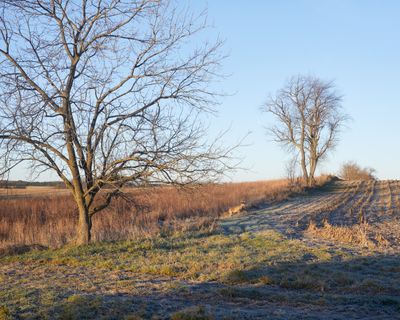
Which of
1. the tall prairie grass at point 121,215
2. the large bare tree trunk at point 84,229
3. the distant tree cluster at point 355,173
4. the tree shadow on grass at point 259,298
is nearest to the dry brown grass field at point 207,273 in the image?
the tree shadow on grass at point 259,298

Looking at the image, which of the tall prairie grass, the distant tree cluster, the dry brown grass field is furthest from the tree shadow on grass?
the distant tree cluster

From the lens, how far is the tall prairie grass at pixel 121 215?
15.1 m

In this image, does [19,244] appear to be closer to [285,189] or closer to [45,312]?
[45,312]

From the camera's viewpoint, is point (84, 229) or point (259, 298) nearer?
point (259, 298)

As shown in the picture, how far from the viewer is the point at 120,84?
12.5 meters

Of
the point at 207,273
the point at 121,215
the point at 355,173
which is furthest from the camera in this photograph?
the point at 355,173

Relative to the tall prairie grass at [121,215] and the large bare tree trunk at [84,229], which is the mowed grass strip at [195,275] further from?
the tall prairie grass at [121,215]

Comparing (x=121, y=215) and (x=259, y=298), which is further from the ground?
(x=121, y=215)

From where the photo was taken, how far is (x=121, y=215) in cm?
2212

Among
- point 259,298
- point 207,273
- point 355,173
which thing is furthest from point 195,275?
point 355,173

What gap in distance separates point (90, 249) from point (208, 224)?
5979 millimetres

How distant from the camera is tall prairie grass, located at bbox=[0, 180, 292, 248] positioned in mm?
15070

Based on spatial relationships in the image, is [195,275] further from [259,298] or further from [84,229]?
[84,229]

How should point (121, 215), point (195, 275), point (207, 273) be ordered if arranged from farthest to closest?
point (121, 215)
point (207, 273)
point (195, 275)
